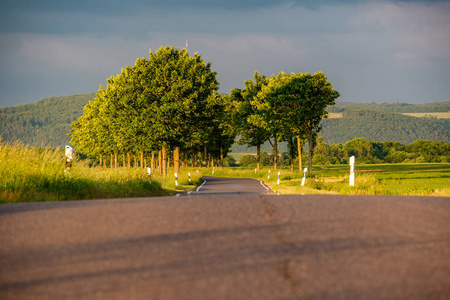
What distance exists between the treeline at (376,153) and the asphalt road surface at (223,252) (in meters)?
124

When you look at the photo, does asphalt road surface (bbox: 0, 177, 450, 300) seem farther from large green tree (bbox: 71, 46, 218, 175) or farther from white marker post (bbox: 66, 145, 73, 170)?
large green tree (bbox: 71, 46, 218, 175)

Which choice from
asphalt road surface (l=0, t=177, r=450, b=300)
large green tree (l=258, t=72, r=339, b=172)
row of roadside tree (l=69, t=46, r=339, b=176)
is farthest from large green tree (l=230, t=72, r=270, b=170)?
asphalt road surface (l=0, t=177, r=450, b=300)

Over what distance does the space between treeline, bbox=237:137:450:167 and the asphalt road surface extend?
124253 millimetres

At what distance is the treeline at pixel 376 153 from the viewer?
144125mm

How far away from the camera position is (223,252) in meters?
6.04

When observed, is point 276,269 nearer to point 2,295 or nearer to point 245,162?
point 2,295

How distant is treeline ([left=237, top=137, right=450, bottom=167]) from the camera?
144 m

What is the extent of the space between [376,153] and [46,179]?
6267 inches

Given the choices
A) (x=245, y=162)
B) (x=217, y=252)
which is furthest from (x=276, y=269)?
(x=245, y=162)

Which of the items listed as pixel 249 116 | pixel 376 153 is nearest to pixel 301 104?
pixel 249 116

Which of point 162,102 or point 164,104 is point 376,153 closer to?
point 162,102

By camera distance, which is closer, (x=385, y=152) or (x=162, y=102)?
(x=162, y=102)

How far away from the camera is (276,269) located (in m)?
5.39

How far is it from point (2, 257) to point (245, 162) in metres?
167
